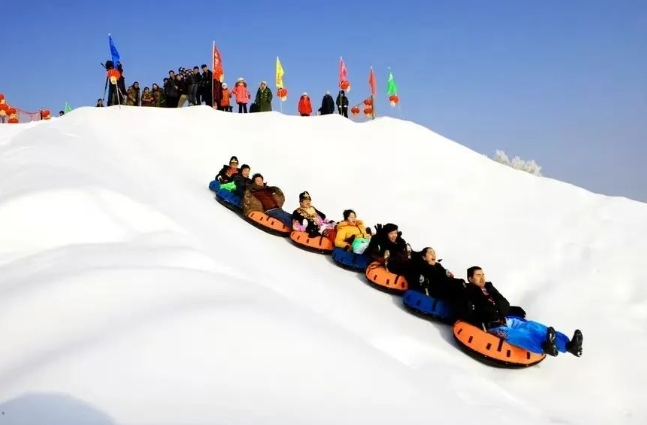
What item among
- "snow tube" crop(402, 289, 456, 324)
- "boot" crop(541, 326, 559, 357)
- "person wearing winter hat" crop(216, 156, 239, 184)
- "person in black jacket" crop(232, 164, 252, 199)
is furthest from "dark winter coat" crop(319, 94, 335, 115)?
"boot" crop(541, 326, 559, 357)

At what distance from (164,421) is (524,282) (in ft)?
21.1

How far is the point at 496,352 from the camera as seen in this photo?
5559 millimetres

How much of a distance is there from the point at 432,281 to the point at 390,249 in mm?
943

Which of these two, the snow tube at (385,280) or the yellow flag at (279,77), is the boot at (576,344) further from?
the yellow flag at (279,77)

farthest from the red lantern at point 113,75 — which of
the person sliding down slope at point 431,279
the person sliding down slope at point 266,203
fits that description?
the person sliding down slope at point 431,279

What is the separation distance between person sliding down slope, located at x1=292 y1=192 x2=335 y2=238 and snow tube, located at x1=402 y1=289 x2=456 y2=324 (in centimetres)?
214

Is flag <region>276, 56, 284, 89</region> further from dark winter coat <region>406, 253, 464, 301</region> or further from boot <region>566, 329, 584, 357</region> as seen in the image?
boot <region>566, 329, 584, 357</region>

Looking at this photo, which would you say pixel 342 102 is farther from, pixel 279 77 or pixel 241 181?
pixel 241 181

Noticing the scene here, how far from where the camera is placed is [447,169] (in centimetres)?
1205

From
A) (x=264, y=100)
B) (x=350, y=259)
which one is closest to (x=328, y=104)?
(x=264, y=100)

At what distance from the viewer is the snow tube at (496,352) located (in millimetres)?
5535

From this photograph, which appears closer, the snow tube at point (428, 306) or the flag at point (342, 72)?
the snow tube at point (428, 306)

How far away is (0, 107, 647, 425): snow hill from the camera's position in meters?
3.14

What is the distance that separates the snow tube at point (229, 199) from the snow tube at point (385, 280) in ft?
9.39
